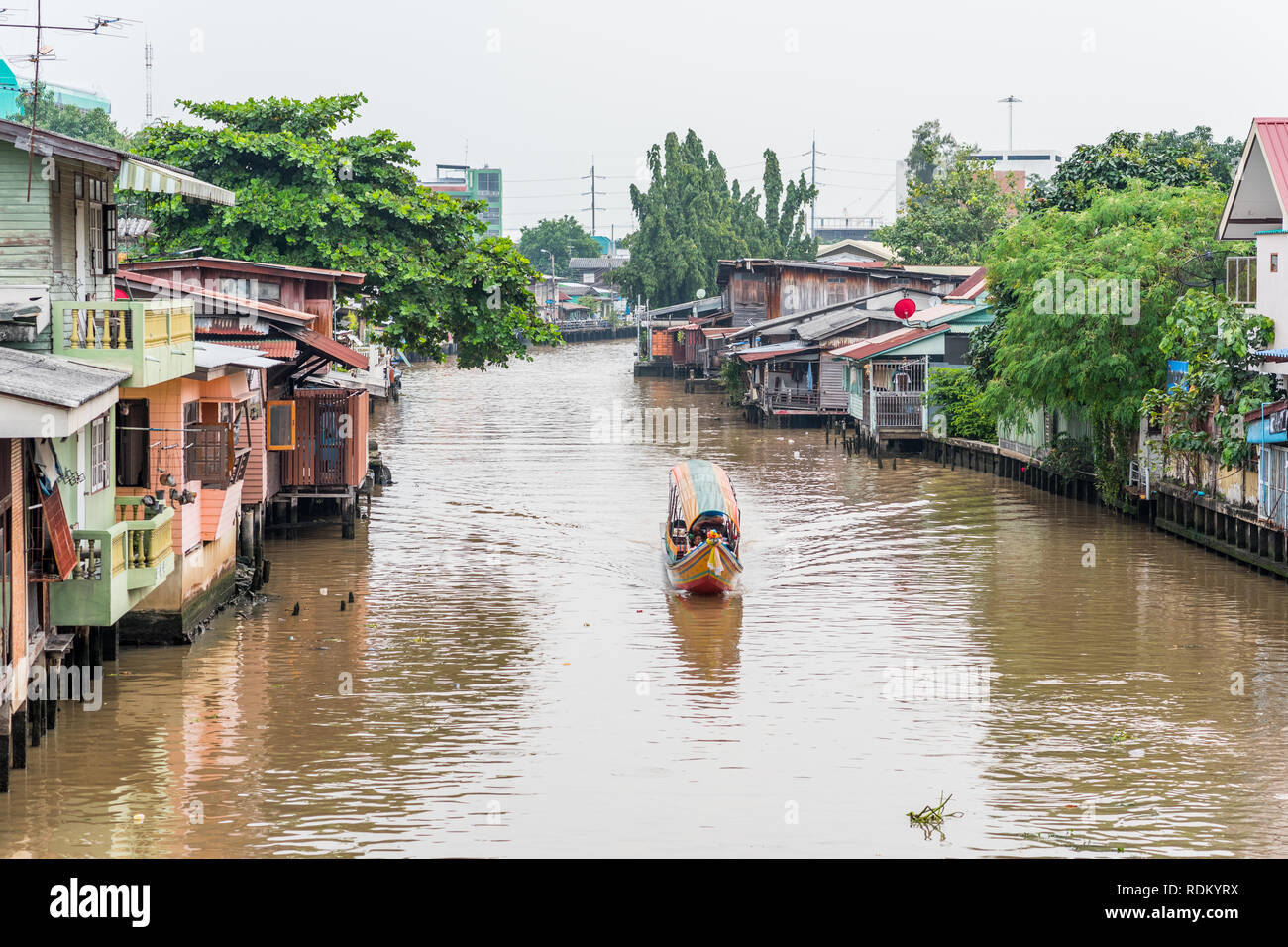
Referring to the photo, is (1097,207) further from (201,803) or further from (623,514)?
(201,803)

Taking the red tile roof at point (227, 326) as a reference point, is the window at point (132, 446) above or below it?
below

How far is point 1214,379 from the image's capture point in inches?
1152

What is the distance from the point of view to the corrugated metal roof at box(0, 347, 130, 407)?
573 inches

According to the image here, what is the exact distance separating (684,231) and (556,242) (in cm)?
7716

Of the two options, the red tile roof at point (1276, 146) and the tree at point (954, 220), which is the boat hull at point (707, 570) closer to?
the red tile roof at point (1276, 146)

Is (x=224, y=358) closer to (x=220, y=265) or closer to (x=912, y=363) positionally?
(x=220, y=265)

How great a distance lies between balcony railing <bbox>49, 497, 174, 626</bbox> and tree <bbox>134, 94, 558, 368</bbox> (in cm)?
2054

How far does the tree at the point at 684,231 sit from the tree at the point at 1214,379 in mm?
69464

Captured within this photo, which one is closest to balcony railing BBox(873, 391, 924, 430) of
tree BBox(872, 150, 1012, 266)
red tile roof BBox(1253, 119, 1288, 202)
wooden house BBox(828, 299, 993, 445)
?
wooden house BBox(828, 299, 993, 445)

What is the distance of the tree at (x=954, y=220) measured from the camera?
8125 centimetres

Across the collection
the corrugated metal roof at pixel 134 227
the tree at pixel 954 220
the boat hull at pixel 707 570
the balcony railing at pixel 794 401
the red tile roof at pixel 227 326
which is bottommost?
the boat hull at pixel 707 570

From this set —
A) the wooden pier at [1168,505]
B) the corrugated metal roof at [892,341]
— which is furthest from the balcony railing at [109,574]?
the corrugated metal roof at [892,341]

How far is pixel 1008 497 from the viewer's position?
40219mm

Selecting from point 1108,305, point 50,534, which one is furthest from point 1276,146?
point 50,534
